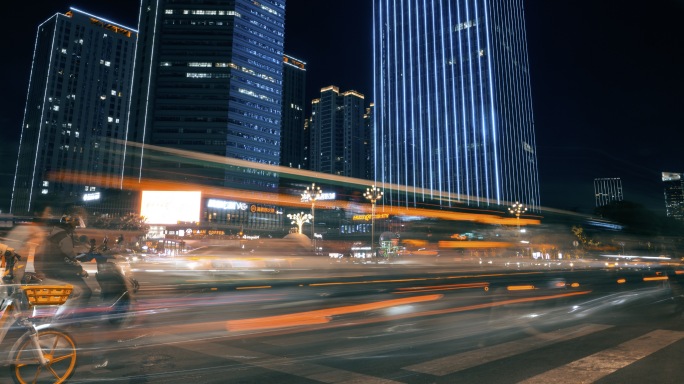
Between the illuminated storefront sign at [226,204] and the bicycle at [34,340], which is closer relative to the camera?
the bicycle at [34,340]

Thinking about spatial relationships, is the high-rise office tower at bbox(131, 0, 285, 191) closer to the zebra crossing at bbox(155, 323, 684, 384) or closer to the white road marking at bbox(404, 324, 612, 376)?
the white road marking at bbox(404, 324, 612, 376)

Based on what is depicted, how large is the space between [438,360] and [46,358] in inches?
193

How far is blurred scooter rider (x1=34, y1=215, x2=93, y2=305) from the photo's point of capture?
6.37m

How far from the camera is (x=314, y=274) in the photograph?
21.4 metres

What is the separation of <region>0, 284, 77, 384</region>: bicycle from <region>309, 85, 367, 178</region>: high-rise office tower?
7140 inches

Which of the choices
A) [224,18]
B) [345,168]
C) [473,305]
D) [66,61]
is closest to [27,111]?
[66,61]

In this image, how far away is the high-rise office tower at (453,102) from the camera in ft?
312

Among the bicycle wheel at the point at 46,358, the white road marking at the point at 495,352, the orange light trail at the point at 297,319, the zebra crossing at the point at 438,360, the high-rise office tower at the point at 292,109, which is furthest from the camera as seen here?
the high-rise office tower at the point at 292,109

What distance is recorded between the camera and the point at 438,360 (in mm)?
5965

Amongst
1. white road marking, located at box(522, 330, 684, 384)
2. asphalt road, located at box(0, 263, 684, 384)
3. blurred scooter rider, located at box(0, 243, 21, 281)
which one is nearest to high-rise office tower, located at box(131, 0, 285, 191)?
blurred scooter rider, located at box(0, 243, 21, 281)

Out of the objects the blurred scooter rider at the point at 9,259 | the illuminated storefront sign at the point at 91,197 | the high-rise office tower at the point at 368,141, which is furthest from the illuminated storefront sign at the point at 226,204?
the high-rise office tower at the point at 368,141

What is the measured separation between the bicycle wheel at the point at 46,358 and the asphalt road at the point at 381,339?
0.75 ft

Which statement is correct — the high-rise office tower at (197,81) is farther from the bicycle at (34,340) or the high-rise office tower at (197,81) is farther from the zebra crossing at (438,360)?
the bicycle at (34,340)

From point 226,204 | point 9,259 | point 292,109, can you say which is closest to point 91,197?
point 226,204
